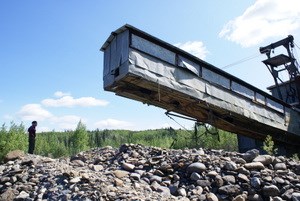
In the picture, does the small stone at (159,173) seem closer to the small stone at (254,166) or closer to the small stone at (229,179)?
the small stone at (229,179)

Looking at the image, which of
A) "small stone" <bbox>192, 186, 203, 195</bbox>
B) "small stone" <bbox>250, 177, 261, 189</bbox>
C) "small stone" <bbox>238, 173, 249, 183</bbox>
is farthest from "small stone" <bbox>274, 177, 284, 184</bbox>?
"small stone" <bbox>192, 186, 203, 195</bbox>

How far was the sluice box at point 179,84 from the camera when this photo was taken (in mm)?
8906

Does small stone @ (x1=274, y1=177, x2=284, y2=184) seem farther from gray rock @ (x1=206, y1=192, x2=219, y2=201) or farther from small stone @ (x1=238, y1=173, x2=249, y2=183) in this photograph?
gray rock @ (x1=206, y1=192, x2=219, y2=201)

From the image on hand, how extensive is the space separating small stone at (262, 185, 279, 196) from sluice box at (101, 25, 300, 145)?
375 centimetres

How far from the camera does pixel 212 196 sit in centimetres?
670

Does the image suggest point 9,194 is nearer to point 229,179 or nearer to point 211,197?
point 211,197

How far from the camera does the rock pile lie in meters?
6.57

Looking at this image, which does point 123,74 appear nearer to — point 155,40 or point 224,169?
point 155,40

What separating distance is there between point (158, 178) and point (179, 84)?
3312 mm

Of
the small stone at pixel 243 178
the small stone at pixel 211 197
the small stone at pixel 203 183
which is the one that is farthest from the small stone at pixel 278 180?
the small stone at pixel 211 197

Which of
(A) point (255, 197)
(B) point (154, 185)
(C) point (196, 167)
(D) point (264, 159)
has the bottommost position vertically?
(A) point (255, 197)

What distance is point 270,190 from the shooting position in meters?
7.22

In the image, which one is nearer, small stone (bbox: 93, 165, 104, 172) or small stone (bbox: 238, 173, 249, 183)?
small stone (bbox: 238, 173, 249, 183)

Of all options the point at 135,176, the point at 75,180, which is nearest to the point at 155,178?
the point at 135,176
